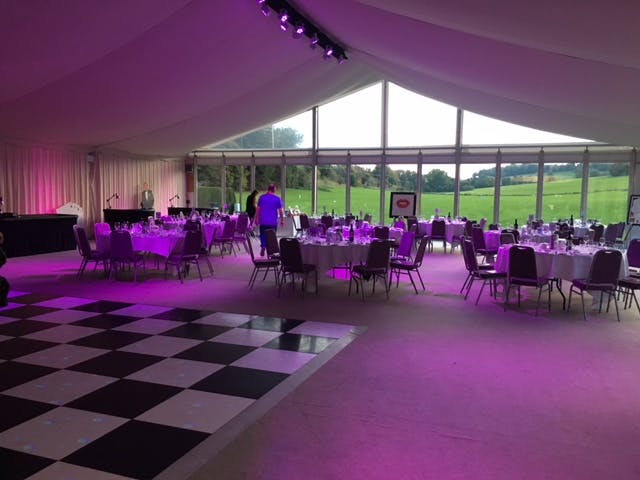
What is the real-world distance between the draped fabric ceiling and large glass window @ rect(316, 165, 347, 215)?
135 inches

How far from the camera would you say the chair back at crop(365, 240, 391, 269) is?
727 centimetres

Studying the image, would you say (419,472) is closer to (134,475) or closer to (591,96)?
(134,475)

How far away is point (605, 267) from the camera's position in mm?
6367

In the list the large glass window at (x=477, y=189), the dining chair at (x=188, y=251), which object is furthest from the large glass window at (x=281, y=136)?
the dining chair at (x=188, y=251)

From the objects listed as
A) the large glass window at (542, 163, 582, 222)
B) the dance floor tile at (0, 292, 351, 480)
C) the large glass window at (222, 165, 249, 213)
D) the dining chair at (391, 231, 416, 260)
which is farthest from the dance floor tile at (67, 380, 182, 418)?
the large glass window at (222, 165, 249, 213)

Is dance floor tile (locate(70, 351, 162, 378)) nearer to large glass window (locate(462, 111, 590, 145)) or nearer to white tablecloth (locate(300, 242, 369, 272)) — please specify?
white tablecloth (locate(300, 242, 369, 272))

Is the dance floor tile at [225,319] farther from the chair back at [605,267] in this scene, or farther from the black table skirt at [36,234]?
the black table skirt at [36,234]

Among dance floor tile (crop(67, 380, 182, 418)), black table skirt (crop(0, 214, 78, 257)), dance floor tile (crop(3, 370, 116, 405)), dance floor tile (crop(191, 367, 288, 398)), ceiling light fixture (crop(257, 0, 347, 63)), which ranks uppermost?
ceiling light fixture (crop(257, 0, 347, 63))

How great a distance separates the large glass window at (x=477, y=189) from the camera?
52.7 feet

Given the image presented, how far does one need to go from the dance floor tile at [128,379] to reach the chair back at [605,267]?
320 centimetres

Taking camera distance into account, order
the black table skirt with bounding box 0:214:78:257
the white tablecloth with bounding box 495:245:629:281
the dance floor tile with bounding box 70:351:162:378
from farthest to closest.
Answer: the black table skirt with bounding box 0:214:78:257, the white tablecloth with bounding box 495:245:629:281, the dance floor tile with bounding box 70:351:162:378

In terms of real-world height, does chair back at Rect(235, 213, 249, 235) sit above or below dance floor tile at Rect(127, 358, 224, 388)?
above

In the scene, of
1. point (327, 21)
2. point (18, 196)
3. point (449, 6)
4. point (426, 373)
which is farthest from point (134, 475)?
point (18, 196)

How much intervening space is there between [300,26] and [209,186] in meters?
11.1
